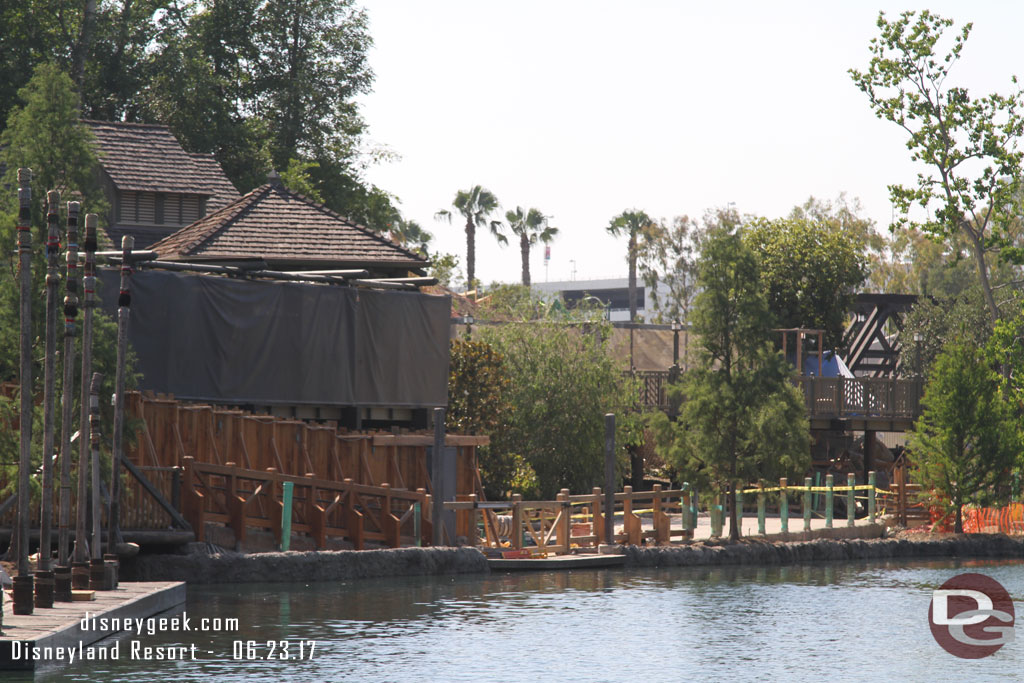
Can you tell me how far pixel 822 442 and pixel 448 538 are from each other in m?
22.5

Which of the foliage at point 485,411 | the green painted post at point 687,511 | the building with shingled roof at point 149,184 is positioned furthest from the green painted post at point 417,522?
the building with shingled roof at point 149,184

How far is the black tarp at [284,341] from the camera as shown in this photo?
3228 centimetres

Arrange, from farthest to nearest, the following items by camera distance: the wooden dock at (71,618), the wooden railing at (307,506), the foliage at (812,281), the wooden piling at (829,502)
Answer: the foliage at (812,281), the wooden piling at (829,502), the wooden railing at (307,506), the wooden dock at (71,618)

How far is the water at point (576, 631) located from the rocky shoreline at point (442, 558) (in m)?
0.38

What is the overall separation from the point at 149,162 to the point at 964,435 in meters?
24.8

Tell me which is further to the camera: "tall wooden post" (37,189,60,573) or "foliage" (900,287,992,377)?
"foliage" (900,287,992,377)

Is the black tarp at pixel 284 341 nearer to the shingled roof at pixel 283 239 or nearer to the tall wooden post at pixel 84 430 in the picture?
the shingled roof at pixel 283 239

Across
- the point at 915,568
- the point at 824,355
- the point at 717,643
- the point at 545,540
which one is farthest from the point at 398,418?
the point at 824,355

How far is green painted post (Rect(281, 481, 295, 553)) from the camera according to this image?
93.4 ft

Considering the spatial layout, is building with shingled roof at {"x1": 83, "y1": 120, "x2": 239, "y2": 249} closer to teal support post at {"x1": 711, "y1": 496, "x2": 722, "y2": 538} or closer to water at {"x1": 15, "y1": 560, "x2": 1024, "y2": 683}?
teal support post at {"x1": 711, "y1": 496, "x2": 722, "y2": 538}

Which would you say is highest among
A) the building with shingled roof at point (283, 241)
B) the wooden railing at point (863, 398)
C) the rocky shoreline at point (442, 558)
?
the building with shingled roof at point (283, 241)

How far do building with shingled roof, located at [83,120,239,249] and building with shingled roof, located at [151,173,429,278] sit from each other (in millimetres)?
7128

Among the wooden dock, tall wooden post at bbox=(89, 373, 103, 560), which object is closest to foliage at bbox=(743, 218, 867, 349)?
the wooden dock

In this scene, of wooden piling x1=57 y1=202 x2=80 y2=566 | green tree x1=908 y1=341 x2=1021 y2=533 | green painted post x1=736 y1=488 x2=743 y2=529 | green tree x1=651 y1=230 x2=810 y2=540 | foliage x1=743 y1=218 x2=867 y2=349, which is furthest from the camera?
foliage x1=743 y1=218 x2=867 y2=349
